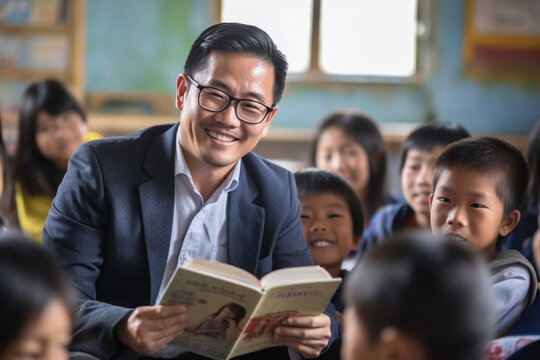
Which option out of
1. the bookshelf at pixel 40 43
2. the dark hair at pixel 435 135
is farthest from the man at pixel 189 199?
the bookshelf at pixel 40 43

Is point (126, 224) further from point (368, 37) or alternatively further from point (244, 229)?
point (368, 37)

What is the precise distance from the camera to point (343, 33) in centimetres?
526

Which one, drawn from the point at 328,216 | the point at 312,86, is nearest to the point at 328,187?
the point at 328,216

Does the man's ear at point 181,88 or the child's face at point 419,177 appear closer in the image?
the man's ear at point 181,88

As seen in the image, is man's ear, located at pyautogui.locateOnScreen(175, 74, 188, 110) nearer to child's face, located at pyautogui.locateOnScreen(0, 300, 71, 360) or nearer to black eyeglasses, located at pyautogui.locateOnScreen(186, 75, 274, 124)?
black eyeglasses, located at pyautogui.locateOnScreen(186, 75, 274, 124)

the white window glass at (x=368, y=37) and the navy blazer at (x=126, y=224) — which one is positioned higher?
the white window glass at (x=368, y=37)

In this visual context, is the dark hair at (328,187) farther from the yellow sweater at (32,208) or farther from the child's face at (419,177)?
the yellow sweater at (32,208)

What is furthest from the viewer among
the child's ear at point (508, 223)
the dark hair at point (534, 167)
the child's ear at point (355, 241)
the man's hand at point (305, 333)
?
the dark hair at point (534, 167)

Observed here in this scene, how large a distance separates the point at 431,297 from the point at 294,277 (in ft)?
1.63

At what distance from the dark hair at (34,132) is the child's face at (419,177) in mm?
1562

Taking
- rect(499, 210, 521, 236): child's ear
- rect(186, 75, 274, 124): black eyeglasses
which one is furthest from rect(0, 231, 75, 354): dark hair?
rect(499, 210, 521, 236): child's ear

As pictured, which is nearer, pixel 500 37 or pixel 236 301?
pixel 236 301

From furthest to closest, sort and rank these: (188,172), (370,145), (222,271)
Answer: (370,145)
(188,172)
(222,271)

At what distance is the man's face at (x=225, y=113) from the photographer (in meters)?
1.85
